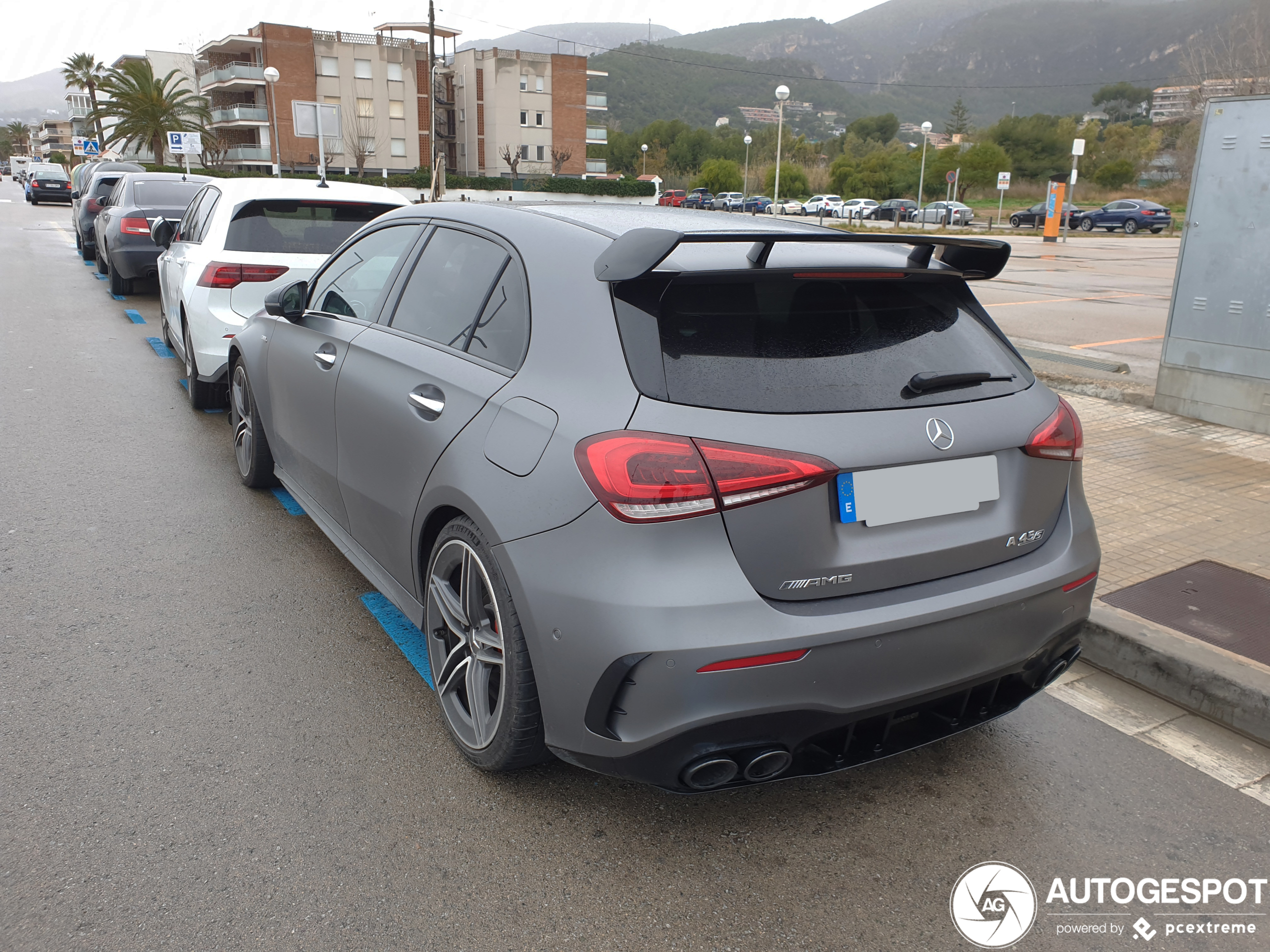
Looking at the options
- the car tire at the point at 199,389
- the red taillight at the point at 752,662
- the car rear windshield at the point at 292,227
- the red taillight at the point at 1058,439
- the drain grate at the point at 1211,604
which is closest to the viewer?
the red taillight at the point at 752,662

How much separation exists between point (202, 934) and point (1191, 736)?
310cm

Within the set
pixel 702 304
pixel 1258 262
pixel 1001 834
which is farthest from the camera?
pixel 1258 262

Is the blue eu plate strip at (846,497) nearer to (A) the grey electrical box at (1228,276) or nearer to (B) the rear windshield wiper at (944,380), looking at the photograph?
(B) the rear windshield wiper at (944,380)

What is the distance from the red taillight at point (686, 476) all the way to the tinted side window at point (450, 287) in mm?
992

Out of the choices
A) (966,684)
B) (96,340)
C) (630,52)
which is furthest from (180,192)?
(630,52)

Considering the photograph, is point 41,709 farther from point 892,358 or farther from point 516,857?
point 892,358

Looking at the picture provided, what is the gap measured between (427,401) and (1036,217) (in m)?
51.8

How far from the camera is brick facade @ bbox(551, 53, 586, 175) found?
7919 centimetres

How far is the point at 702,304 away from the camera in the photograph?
233 cm

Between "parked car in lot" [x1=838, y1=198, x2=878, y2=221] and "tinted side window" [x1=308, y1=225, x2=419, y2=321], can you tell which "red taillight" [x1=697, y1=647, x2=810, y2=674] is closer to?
"tinted side window" [x1=308, y1=225, x2=419, y2=321]

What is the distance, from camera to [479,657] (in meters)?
2.70

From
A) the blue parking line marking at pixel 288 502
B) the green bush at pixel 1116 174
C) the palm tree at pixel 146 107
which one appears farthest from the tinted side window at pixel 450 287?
the green bush at pixel 1116 174

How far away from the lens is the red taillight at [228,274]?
252 inches

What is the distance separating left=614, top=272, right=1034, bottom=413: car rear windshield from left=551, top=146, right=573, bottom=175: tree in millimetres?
78538
